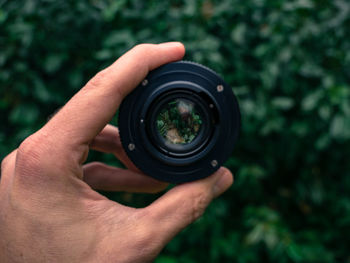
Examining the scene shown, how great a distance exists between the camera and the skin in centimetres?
79

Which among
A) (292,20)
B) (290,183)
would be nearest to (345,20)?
(292,20)

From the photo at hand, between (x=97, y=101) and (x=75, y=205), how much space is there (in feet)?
0.81

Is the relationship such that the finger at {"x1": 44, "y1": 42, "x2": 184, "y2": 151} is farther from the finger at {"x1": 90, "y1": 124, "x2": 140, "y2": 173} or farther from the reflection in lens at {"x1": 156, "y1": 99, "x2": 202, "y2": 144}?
the finger at {"x1": 90, "y1": 124, "x2": 140, "y2": 173}

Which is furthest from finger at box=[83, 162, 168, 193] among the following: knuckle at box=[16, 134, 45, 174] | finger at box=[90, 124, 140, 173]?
knuckle at box=[16, 134, 45, 174]

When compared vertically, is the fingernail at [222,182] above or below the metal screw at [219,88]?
below

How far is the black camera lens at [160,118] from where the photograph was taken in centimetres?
91

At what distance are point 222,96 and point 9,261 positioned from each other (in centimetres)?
65

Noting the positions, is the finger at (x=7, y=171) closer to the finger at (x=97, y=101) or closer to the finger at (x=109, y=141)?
the finger at (x=97, y=101)

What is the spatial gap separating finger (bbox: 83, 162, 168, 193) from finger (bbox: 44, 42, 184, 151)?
1.13 ft

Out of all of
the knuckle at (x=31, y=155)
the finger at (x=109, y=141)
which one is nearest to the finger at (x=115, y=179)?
the finger at (x=109, y=141)

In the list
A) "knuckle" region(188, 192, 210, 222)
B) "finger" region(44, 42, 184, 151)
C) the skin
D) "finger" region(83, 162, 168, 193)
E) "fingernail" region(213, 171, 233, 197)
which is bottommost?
"finger" region(83, 162, 168, 193)

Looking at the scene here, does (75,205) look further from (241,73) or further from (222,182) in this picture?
(241,73)

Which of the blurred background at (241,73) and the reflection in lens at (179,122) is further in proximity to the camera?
the blurred background at (241,73)

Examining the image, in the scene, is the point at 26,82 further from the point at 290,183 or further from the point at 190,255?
the point at 290,183
